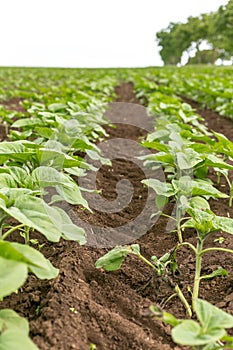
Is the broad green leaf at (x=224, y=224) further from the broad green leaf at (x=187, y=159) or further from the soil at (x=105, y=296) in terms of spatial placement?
the broad green leaf at (x=187, y=159)

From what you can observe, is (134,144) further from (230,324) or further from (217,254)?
(230,324)

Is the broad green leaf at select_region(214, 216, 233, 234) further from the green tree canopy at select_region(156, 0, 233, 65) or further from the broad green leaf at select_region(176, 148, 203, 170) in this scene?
the green tree canopy at select_region(156, 0, 233, 65)

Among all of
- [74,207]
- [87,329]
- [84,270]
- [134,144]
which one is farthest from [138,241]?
[134,144]

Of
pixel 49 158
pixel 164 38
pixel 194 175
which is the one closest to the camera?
pixel 49 158

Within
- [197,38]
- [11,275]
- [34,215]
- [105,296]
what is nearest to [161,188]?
[105,296]

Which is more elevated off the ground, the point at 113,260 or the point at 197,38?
the point at 197,38

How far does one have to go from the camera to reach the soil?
161 centimetres

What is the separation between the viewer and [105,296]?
6.50 ft

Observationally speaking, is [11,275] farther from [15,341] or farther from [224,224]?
[224,224]

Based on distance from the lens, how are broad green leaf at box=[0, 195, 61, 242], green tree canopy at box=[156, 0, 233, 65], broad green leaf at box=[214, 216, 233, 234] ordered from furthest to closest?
1. green tree canopy at box=[156, 0, 233, 65]
2. broad green leaf at box=[214, 216, 233, 234]
3. broad green leaf at box=[0, 195, 61, 242]

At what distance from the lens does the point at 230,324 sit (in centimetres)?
132

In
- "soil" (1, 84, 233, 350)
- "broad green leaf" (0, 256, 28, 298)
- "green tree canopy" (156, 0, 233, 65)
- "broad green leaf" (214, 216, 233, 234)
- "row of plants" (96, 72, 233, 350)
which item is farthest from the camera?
"green tree canopy" (156, 0, 233, 65)

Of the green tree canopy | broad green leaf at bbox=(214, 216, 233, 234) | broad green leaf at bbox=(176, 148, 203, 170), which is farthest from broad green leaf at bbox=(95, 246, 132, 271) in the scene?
the green tree canopy

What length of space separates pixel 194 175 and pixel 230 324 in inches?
87.7
